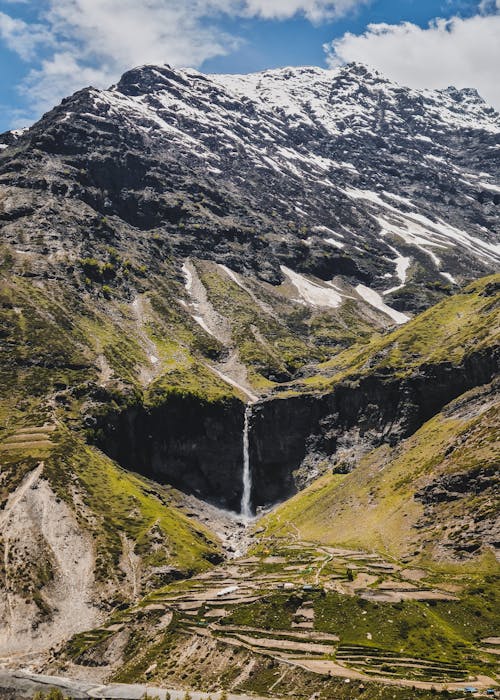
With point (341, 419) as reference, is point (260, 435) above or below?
below

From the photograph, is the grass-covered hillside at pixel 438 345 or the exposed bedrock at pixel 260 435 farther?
the exposed bedrock at pixel 260 435

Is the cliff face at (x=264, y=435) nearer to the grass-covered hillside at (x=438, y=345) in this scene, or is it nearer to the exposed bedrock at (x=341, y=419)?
the exposed bedrock at (x=341, y=419)

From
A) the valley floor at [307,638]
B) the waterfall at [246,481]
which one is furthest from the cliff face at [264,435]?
the valley floor at [307,638]

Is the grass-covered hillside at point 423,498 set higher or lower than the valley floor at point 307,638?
higher

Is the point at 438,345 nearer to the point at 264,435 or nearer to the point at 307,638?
the point at 264,435

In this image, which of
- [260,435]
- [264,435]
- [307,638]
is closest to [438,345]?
[264,435]

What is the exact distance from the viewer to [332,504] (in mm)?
146375

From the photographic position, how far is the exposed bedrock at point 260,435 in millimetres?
172500

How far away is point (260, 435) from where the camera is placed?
19450 cm

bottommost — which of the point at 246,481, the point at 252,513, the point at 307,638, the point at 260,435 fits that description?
the point at 307,638

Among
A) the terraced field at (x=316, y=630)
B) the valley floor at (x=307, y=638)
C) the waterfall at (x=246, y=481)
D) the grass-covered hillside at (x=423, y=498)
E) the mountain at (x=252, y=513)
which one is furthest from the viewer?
the waterfall at (x=246, y=481)

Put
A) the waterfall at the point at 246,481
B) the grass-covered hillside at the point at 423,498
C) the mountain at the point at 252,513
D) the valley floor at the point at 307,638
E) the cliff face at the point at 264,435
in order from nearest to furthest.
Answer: the valley floor at the point at 307,638, the mountain at the point at 252,513, the grass-covered hillside at the point at 423,498, the cliff face at the point at 264,435, the waterfall at the point at 246,481

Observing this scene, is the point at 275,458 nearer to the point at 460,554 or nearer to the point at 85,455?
the point at 85,455

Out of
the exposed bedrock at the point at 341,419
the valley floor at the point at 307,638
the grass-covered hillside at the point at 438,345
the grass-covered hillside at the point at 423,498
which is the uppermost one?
the grass-covered hillside at the point at 438,345
